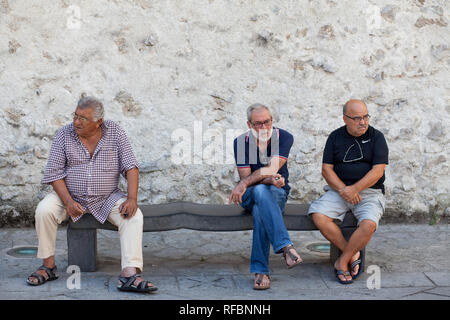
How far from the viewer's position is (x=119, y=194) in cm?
442

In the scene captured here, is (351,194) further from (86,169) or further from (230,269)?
(86,169)

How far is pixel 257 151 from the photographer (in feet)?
14.7

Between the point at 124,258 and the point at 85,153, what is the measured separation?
75 centimetres

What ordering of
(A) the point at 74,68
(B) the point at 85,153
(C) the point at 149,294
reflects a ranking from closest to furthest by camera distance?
(C) the point at 149,294, (B) the point at 85,153, (A) the point at 74,68

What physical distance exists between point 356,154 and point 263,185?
702 mm

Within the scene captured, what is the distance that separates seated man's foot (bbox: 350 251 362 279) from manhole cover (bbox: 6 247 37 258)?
2372 millimetres

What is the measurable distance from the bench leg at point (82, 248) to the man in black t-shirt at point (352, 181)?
153cm

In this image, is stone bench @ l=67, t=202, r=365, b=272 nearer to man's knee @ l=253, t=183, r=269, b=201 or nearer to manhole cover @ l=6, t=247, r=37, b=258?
man's knee @ l=253, t=183, r=269, b=201

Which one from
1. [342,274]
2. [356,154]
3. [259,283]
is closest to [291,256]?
[259,283]

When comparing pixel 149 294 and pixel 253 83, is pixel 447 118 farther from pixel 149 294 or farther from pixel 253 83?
pixel 149 294

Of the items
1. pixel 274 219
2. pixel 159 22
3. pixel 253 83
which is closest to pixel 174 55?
pixel 159 22

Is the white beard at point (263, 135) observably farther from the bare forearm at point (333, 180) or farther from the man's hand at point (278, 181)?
the bare forearm at point (333, 180)

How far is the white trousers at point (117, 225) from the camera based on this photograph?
13.8 feet

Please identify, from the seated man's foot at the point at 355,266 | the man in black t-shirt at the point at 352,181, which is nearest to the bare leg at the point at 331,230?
the man in black t-shirt at the point at 352,181
